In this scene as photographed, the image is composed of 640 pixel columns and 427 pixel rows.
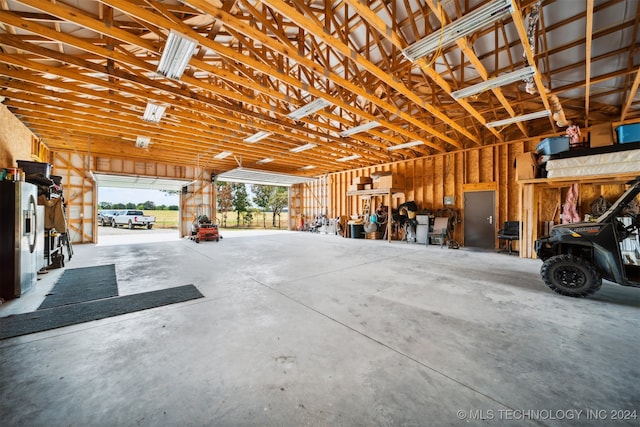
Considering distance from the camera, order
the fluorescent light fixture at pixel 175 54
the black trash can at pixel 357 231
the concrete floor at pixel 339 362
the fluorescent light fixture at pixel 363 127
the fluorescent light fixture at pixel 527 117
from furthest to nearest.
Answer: the black trash can at pixel 357 231
the fluorescent light fixture at pixel 363 127
the fluorescent light fixture at pixel 527 117
the fluorescent light fixture at pixel 175 54
the concrete floor at pixel 339 362

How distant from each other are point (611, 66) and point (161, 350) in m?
8.75

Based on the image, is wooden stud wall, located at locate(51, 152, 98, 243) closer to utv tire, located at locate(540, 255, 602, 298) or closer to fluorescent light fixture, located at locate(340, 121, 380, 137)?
fluorescent light fixture, located at locate(340, 121, 380, 137)

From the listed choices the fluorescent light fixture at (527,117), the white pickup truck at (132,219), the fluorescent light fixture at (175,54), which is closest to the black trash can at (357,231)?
the fluorescent light fixture at (527,117)

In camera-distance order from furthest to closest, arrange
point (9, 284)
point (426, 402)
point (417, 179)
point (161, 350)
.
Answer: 1. point (417, 179)
2. point (9, 284)
3. point (161, 350)
4. point (426, 402)

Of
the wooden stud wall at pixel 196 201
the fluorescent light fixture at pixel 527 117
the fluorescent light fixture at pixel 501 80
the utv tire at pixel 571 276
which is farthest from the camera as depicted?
the wooden stud wall at pixel 196 201

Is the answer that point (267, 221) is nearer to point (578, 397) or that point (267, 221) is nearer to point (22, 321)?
point (22, 321)

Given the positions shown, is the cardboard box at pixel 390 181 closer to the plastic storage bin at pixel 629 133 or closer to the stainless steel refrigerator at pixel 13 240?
the plastic storage bin at pixel 629 133

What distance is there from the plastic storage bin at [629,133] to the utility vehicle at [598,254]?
2.89 metres

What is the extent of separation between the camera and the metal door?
8.57m

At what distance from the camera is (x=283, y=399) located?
1629 mm

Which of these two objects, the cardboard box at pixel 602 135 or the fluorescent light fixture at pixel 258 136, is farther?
the fluorescent light fixture at pixel 258 136

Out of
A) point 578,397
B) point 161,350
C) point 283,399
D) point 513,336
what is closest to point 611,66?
point 513,336

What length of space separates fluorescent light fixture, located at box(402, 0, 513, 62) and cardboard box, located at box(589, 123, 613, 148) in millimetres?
5682

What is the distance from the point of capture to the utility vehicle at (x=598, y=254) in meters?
3.30
